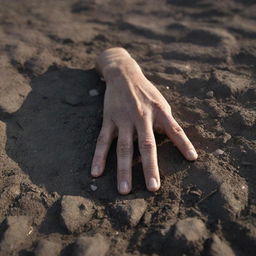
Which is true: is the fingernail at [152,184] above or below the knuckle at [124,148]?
below

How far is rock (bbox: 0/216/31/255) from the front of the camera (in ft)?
6.32

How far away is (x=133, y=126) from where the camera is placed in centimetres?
240

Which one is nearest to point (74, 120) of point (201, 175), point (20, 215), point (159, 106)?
point (159, 106)

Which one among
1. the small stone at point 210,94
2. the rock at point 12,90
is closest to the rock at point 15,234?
the rock at point 12,90

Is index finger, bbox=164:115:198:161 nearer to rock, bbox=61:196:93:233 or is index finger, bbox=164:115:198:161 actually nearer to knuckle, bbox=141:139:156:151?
knuckle, bbox=141:139:156:151

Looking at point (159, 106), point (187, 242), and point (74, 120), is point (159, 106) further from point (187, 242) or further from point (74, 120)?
point (187, 242)

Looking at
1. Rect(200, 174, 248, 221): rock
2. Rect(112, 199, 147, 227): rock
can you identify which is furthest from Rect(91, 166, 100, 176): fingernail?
Rect(200, 174, 248, 221): rock

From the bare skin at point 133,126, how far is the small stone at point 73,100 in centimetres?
28

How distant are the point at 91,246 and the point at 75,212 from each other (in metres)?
0.25

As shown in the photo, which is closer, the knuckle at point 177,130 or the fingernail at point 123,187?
the fingernail at point 123,187

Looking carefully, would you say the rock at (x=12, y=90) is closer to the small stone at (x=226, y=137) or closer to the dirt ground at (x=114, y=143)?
the dirt ground at (x=114, y=143)

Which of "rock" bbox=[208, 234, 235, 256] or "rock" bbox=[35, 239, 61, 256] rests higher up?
"rock" bbox=[208, 234, 235, 256]

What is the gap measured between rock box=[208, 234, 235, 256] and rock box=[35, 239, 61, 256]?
0.76 m

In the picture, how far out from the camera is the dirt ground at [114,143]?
6.43 feet
